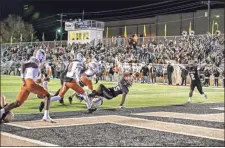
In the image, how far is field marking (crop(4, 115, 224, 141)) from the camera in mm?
10281

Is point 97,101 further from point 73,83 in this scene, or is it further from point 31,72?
point 31,72

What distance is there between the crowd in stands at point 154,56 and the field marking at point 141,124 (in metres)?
17.2

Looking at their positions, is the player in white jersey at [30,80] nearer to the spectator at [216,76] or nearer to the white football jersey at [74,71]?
the white football jersey at [74,71]

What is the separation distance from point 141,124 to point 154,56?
2601 centimetres

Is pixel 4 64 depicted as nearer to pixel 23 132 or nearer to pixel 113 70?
pixel 113 70

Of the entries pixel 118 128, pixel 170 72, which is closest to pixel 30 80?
pixel 118 128

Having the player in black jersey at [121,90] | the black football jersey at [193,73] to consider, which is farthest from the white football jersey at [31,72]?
the black football jersey at [193,73]

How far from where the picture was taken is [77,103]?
1747cm

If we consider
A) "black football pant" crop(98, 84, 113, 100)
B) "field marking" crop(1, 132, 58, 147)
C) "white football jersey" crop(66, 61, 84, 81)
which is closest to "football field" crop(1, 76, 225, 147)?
"field marking" crop(1, 132, 58, 147)

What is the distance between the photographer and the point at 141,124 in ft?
37.9

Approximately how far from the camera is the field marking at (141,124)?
10.3m

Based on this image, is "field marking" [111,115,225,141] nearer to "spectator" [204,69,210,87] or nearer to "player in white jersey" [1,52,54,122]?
"player in white jersey" [1,52,54,122]

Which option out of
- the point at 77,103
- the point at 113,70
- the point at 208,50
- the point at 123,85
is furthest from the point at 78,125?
the point at 113,70

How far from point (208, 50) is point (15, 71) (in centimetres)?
2236
